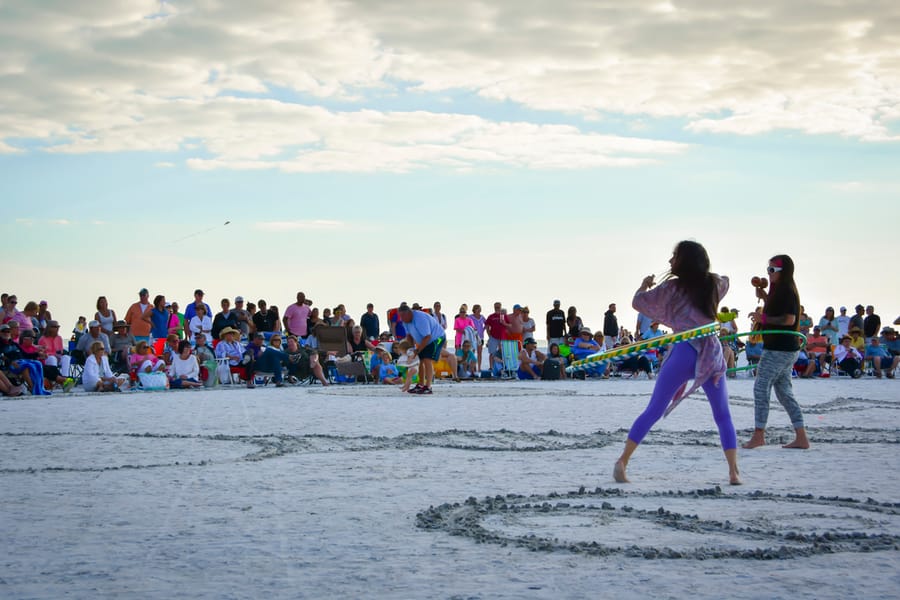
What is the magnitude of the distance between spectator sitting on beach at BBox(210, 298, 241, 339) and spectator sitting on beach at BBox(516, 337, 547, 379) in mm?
7447

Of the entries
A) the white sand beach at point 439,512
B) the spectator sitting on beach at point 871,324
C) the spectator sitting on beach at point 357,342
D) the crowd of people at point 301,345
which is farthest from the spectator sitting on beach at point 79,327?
the spectator sitting on beach at point 871,324

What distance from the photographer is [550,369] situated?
3052 cm

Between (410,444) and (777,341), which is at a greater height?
(777,341)

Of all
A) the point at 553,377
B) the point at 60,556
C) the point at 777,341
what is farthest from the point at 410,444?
the point at 553,377

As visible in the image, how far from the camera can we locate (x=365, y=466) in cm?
980

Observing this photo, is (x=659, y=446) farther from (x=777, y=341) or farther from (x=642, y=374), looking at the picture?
(x=642, y=374)

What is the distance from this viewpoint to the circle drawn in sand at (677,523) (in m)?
6.06

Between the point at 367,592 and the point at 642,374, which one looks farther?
the point at 642,374

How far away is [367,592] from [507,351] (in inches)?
1025

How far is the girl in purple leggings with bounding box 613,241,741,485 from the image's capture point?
347 inches

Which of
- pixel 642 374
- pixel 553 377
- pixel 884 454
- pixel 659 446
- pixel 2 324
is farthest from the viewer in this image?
pixel 642 374

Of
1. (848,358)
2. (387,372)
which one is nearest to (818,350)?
(848,358)

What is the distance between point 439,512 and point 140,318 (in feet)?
67.7

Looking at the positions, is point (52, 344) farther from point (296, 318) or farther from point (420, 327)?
point (420, 327)
